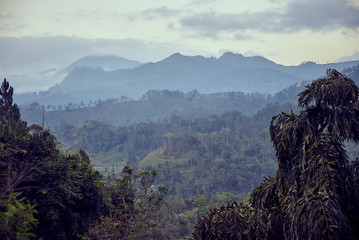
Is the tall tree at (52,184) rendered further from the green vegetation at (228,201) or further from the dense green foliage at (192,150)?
the dense green foliage at (192,150)

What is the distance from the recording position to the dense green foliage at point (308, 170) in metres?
6.10

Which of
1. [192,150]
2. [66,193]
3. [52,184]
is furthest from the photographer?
[192,150]

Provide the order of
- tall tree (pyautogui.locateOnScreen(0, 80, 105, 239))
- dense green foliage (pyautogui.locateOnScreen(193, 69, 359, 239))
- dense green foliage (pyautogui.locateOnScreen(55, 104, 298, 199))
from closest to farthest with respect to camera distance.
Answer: dense green foliage (pyautogui.locateOnScreen(193, 69, 359, 239)) → tall tree (pyautogui.locateOnScreen(0, 80, 105, 239)) → dense green foliage (pyautogui.locateOnScreen(55, 104, 298, 199))

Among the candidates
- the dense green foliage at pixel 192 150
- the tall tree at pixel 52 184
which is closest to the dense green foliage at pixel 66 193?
the tall tree at pixel 52 184

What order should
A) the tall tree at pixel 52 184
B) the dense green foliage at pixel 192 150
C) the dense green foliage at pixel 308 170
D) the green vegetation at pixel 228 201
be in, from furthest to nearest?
1. the dense green foliage at pixel 192 150
2. the tall tree at pixel 52 184
3. the dense green foliage at pixel 308 170
4. the green vegetation at pixel 228 201

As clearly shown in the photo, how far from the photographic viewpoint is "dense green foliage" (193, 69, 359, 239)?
20.0ft

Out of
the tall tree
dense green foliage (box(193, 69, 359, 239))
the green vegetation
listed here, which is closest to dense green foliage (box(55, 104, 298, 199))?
the tall tree

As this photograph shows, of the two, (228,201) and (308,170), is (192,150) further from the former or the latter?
(308,170)

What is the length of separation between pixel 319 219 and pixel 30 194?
8971mm

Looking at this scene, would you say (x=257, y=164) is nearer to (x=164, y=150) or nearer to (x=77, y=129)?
(x=164, y=150)

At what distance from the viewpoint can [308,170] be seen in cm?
636

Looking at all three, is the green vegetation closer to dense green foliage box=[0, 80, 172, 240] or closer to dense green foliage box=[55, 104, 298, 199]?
dense green foliage box=[0, 80, 172, 240]

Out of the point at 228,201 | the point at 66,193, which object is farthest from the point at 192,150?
the point at 228,201

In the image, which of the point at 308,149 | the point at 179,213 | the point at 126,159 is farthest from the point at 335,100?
the point at 126,159
